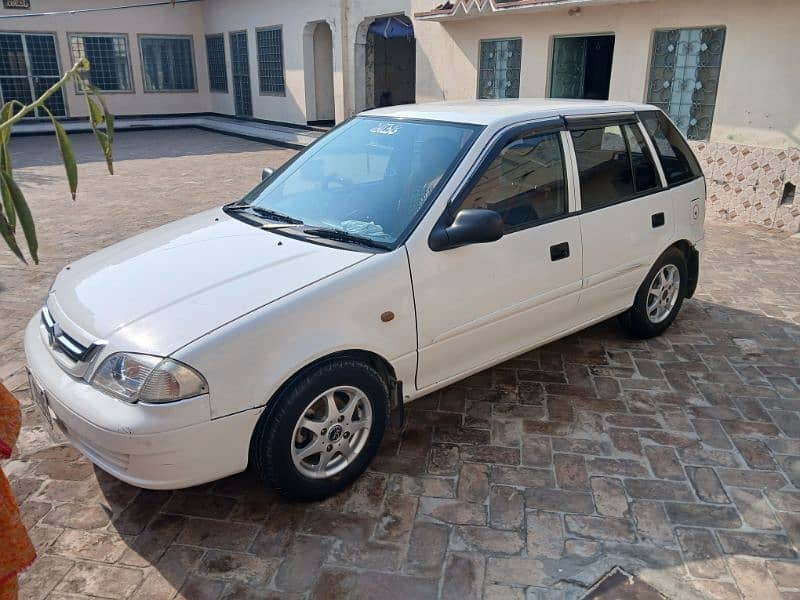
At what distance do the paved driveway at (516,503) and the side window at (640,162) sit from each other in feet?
4.04

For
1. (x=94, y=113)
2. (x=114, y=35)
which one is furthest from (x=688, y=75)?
(x=114, y=35)

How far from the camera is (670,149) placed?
15.9 ft

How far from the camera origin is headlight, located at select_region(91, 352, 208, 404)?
2.59 meters

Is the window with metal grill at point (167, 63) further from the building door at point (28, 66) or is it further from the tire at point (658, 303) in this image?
the tire at point (658, 303)

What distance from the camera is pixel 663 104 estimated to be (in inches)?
376

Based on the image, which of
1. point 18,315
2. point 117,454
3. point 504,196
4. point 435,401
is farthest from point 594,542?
point 18,315

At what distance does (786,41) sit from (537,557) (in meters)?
8.00

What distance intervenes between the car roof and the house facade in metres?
5.09

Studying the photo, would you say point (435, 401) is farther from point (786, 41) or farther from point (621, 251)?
point (786, 41)

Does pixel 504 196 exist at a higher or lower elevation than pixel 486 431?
higher

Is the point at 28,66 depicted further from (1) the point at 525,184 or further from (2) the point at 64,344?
(1) the point at 525,184

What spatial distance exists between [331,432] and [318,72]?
16.8 metres

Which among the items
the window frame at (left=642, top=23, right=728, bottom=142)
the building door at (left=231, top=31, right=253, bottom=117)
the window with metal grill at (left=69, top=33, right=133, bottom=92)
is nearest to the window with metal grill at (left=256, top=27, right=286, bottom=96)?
the building door at (left=231, top=31, right=253, bottom=117)

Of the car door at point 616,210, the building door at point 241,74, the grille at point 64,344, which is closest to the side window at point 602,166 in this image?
the car door at point 616,210
